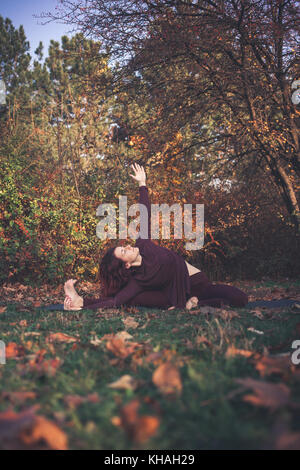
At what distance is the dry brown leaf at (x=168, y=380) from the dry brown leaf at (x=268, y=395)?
0.29 meters

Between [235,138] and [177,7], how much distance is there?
2.72 metres

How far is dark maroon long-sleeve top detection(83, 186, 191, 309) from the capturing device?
14.8 feet

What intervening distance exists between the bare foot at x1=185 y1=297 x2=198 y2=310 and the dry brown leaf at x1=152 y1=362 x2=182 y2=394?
290 centimetres

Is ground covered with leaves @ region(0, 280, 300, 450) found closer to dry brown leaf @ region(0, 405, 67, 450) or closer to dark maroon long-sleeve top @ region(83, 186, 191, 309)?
dry brown leaf @ region(0, 405, 67, 450)

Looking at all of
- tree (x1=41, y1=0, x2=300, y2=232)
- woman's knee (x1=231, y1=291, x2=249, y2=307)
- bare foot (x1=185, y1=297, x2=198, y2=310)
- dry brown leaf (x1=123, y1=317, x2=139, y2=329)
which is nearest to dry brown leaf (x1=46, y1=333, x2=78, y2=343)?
dry brown leaf (x1=123, y1=317, x2=139, y2=329)

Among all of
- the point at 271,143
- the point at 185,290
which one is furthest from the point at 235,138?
the point at 185,290

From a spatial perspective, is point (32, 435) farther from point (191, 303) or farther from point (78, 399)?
point (191, 303)

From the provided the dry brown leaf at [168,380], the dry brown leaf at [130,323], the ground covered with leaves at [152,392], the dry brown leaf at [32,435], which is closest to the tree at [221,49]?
the dry brown leaf at [130,323]

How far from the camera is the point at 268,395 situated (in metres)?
1.31

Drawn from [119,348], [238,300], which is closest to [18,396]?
[119,348]

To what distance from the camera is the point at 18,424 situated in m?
1.19

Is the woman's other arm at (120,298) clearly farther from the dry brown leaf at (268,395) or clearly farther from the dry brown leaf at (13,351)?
the dry brown leaf at (268,395)
